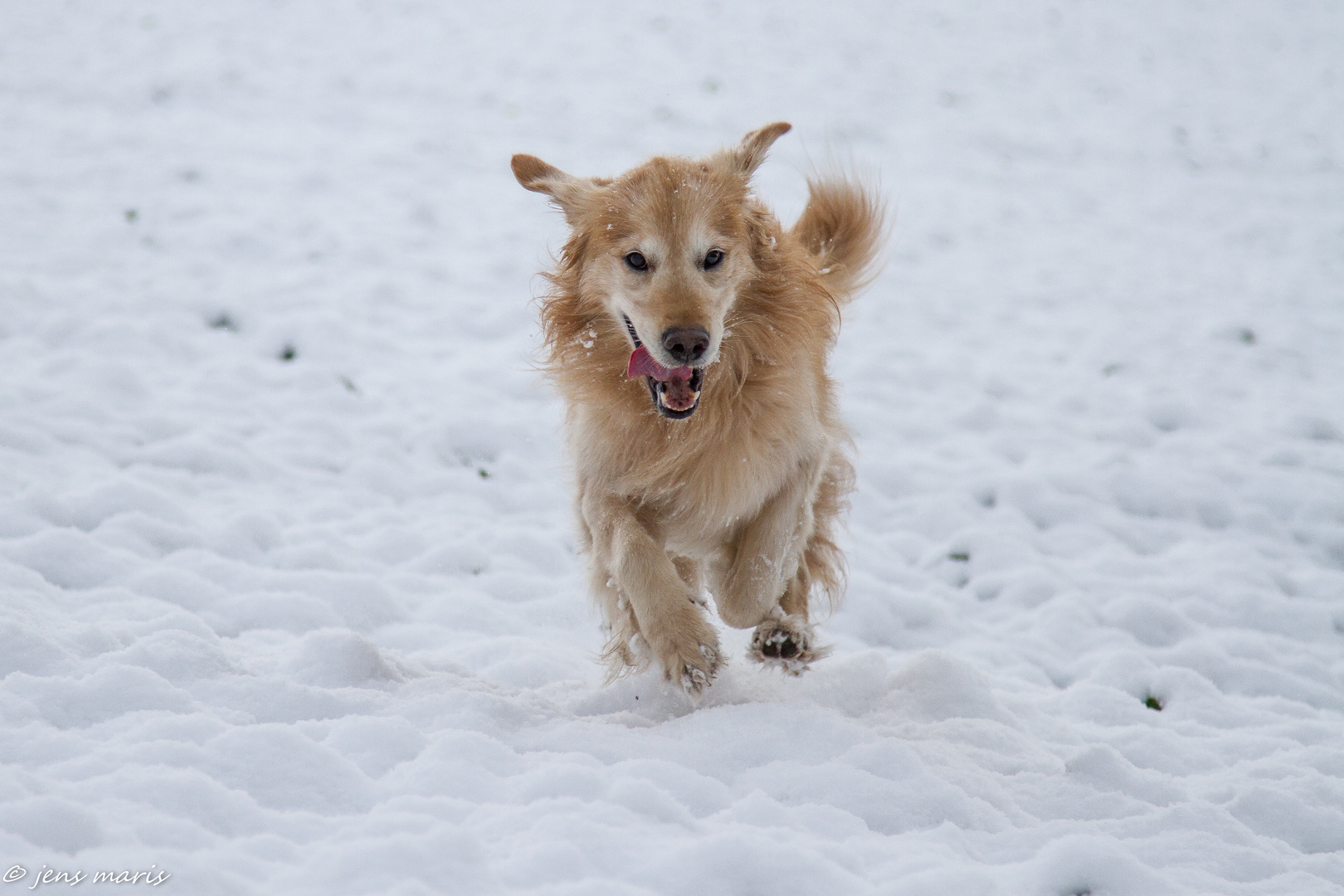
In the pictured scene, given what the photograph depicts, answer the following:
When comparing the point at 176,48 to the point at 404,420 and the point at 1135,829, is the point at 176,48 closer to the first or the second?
the point at 404,420

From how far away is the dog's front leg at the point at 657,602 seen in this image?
2.59m

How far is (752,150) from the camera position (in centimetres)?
315

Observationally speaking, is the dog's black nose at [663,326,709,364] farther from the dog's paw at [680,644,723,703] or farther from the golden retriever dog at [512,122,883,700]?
the dog's paw at [680,644,723,703]

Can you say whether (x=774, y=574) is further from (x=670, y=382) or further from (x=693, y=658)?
(x=670, y=382)

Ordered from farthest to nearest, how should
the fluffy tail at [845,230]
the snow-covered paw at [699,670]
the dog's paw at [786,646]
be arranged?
1. the fluffy tail at [845,230]
2. the dog's paw at [786,646]
3. the snow-covered paw at [699,670]

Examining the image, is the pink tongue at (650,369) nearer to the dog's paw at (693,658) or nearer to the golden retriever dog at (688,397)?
the golden retriever dog at (688,397)

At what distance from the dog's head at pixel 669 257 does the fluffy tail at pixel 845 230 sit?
721 mm

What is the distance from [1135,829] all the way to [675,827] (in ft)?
3.24

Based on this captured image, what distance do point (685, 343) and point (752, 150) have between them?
890 millimetres

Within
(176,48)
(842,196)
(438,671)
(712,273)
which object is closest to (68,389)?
(438,671)

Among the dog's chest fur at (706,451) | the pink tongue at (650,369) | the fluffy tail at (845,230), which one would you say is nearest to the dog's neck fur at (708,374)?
the dog's chest fur at (706,451)

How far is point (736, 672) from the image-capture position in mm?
2898

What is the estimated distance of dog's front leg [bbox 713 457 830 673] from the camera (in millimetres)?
2844

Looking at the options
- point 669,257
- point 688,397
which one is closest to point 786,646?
point 688,397
